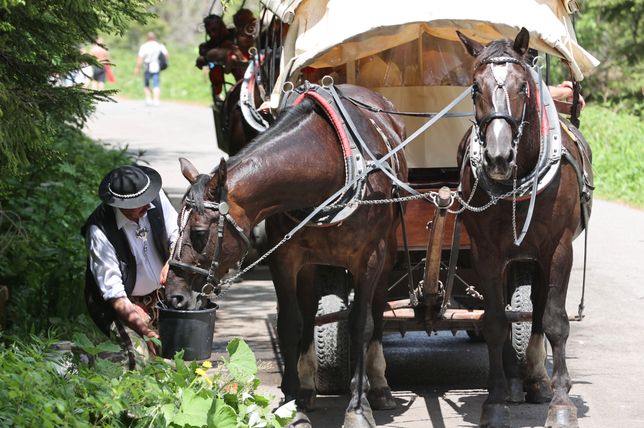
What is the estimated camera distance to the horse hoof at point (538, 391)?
7996 mm

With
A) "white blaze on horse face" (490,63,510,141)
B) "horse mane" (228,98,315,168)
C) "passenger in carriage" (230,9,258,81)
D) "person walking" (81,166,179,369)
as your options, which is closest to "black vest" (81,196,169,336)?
"person walking" (81,166,179,369)

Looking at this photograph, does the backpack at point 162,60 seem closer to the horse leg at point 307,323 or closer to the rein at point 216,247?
the horse leg at point 307,323

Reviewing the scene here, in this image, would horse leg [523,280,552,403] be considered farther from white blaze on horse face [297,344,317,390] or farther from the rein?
the rein

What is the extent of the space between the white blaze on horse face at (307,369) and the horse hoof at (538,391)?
1388mm

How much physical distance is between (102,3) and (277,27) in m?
2.30

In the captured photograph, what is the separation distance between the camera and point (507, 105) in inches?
269

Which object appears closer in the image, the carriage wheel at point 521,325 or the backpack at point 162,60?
the carriage wheel at point 521,325

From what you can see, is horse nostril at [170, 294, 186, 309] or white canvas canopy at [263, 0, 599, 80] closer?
horse nostril at [170, 294, 186, 309]

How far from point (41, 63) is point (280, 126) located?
1.69 meters

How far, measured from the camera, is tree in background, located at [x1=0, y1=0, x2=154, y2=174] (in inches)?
291

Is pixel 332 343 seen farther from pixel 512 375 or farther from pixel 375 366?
pixel 512 375

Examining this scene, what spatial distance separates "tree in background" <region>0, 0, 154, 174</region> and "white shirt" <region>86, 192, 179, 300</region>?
2.44 ft

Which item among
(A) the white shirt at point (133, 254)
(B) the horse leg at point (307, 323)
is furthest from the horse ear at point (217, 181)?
(B) the horse leg at point (307, 323)

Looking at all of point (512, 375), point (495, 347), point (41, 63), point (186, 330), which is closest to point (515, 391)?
point (512, 375)
